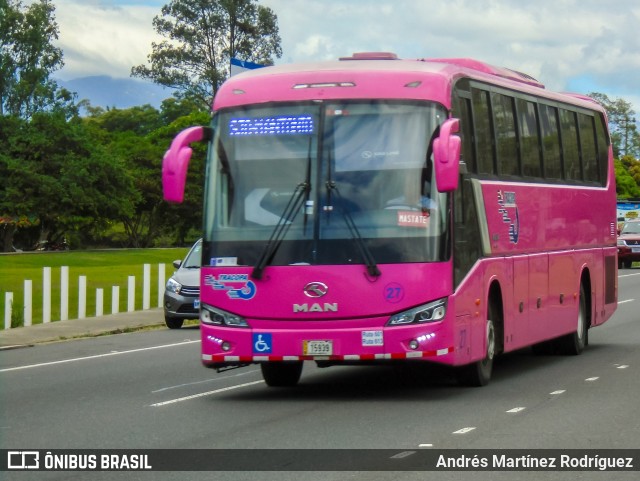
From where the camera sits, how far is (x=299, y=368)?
1520cm

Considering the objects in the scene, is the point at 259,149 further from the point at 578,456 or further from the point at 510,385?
the point at 578,456

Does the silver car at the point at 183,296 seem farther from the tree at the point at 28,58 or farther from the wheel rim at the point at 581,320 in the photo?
the tree at the point at 28,58

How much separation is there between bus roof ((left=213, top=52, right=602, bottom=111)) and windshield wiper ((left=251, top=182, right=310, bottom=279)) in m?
0.98

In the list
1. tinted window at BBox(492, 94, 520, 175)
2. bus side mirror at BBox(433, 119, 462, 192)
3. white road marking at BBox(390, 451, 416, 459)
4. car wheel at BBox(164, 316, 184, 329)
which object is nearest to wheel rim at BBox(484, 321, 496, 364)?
tinted window at BBox(492, 94, 520, 175)

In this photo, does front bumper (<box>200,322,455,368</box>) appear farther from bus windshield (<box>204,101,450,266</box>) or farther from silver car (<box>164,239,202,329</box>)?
silver car (<box>164,239,202,329</box>)

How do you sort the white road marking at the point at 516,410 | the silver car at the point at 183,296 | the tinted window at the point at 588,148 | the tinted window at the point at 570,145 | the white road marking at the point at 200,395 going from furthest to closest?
the silver car at the point at 183,296 < the tinted window at the point at 588,148 < the tinted window at the point at 570,145 < the white road marking at the point at 200,395 < the white road marking at the point at 516,410

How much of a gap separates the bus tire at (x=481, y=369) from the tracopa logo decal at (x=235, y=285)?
2519mm

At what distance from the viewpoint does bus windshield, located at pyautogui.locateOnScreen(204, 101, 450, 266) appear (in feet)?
43.6

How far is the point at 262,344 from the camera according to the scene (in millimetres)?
13367

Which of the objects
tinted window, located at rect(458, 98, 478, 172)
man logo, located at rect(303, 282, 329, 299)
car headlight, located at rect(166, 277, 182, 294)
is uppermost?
tinted window, located at rect(458, 98, 478, 172)

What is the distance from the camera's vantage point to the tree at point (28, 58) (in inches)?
3191

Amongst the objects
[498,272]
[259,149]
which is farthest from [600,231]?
[259,149]

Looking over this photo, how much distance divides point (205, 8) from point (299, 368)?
224 ft

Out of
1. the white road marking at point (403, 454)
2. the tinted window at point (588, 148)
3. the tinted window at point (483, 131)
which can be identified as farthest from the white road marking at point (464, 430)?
the tinted window at point (588, 148)
